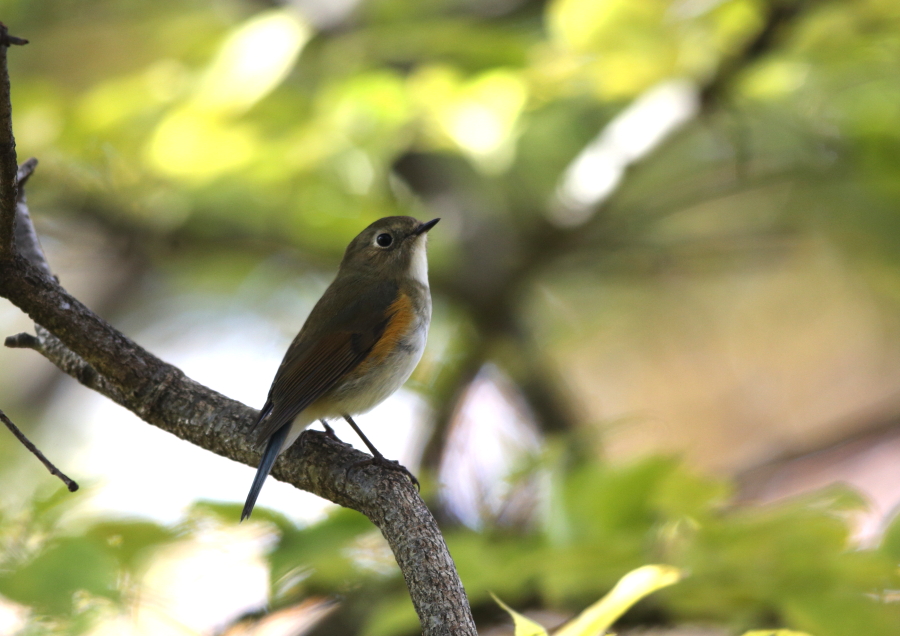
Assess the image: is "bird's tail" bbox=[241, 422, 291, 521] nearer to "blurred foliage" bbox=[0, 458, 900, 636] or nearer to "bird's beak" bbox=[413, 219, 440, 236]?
"blurred foliage" bbox=[0, 458, 900, 636]

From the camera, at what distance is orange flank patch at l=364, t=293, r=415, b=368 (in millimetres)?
2982

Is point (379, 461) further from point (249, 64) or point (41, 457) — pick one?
point (249, 64)

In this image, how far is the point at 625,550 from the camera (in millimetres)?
1974

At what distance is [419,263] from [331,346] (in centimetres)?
72

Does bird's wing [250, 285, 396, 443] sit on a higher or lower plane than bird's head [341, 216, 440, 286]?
lower

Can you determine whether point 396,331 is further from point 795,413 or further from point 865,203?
point 795,413

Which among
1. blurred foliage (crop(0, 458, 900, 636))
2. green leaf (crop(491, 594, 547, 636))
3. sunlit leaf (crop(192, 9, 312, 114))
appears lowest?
green leaf (crop(491, 594, 547, 636))

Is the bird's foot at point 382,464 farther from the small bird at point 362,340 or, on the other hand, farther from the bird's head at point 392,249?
the bird's head at point 392,249

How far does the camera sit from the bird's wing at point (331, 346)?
2.77m

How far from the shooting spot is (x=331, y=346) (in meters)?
2.99

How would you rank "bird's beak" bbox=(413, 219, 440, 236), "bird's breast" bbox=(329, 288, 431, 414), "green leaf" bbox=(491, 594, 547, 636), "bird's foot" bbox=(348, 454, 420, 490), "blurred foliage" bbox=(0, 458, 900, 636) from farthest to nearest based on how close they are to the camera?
"bird's beak" bbox=(413, 219, 440, 236), "bird's breast" bbox=(329, 288, 431, 414), "bird's foot" bbox=(348, 454, 420, 490), "blurred foliage" bbox=(0, 458, 900, 636), "green leaf" bbox=(491, 594, 547, 636)

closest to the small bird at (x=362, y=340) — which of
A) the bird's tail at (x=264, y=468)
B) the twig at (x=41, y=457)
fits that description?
the bird's tail at (x=264, y=468)

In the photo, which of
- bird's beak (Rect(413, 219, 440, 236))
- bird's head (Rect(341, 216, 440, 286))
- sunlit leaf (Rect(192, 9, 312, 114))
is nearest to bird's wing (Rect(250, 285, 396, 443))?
bird's head (Rect(341, 216, 440, 286))

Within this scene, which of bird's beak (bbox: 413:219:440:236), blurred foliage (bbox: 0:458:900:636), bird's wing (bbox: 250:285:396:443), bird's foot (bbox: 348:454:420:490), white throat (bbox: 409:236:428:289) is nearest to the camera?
blurred foliage (bbox: 0:458:900:636)
